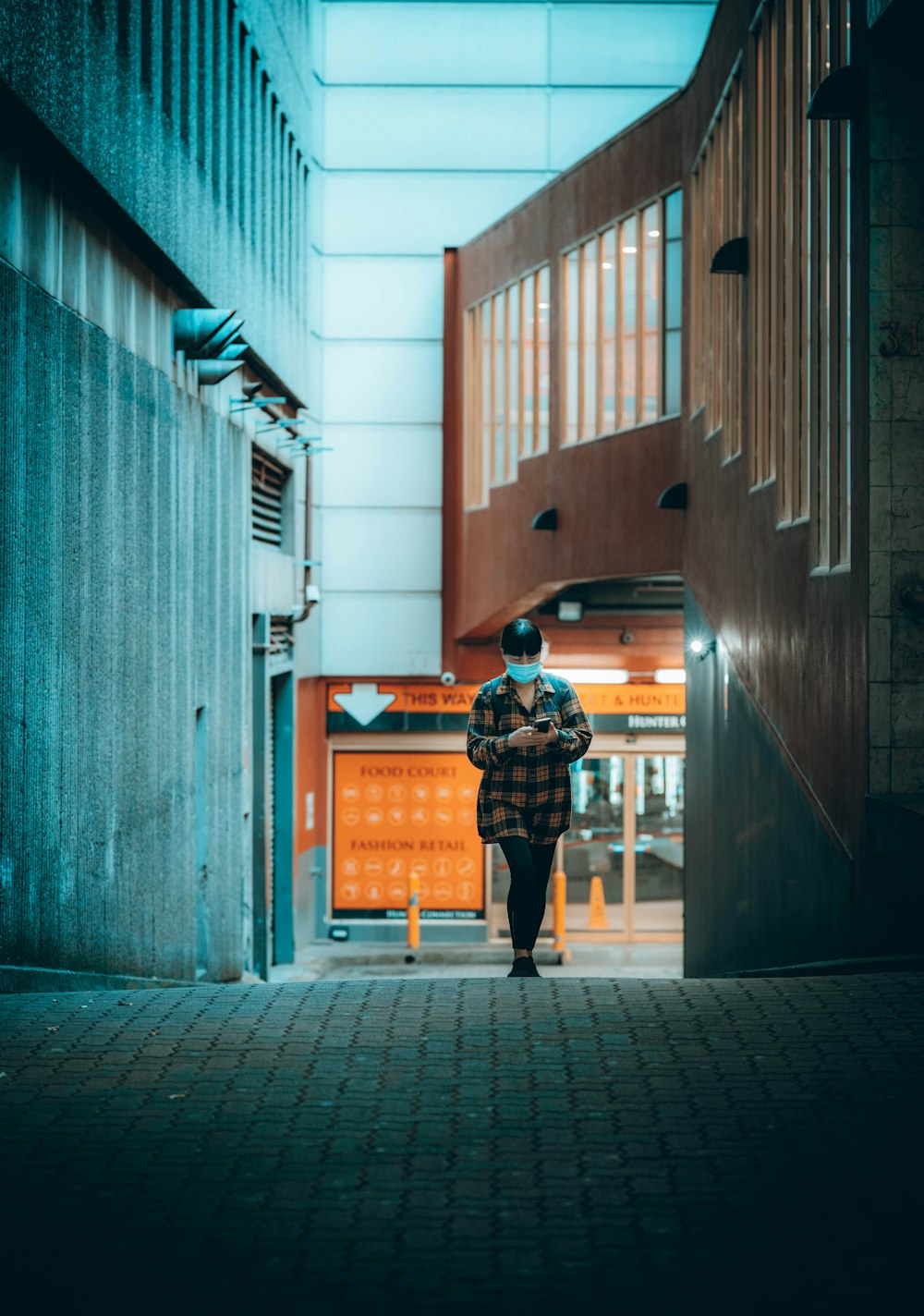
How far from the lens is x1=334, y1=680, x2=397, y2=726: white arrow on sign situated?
20.5m

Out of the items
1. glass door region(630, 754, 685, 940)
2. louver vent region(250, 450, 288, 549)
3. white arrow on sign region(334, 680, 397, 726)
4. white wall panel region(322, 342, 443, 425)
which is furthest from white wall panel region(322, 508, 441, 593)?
glass door region(630, 754, 685, 940)

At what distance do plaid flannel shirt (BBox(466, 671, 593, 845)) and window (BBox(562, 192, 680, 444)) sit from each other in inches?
320

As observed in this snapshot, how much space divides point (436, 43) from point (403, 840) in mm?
10062

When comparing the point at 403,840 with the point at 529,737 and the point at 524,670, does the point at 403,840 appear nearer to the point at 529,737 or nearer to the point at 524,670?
the point at 524,670

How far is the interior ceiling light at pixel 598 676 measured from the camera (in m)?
20.5

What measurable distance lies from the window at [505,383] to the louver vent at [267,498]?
8.82 feet

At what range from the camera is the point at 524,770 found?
24.7ft

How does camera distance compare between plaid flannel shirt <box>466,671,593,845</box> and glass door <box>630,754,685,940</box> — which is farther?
glass door <box>630,754,685,940</box>

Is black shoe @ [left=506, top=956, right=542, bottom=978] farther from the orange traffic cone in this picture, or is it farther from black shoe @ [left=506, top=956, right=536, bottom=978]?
the orange traffic cone

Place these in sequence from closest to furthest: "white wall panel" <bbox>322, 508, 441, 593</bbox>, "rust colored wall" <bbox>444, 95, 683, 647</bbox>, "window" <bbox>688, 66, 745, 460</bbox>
A: "window" <bbox>688, 66, 745, 460</bbox> → "rust colored wall" <bbox>444, 95, 683, 647</bbox> → "white wall panel" <bbox>322, 508, 441, 593</bbox>

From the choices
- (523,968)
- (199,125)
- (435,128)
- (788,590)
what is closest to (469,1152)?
(523,968)

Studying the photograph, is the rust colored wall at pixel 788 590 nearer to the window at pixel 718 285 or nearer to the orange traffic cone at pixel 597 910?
the window at pixel 718 285

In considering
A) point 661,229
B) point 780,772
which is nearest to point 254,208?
point 661,229

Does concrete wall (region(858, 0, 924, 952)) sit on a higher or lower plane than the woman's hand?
higher
